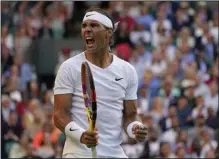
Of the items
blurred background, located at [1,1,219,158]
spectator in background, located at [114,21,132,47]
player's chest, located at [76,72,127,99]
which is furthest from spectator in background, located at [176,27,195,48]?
player's chest, located at [76,72,127,99]

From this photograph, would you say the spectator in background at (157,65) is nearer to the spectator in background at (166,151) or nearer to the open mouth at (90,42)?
the spectator in background at (166,151)

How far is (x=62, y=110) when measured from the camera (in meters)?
8.23

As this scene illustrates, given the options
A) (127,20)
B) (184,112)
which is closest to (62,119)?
(184,112)

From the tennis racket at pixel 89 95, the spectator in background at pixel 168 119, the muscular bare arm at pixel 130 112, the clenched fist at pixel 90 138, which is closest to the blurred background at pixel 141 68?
the spectator in background at pixel 168 119

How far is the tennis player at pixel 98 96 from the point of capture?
27.0 feet

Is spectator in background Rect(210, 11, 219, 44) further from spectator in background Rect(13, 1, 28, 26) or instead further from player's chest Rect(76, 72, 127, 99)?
player's chest Rect(76, 72, 127, 99)

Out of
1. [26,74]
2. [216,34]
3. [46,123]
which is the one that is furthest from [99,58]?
[216,34]

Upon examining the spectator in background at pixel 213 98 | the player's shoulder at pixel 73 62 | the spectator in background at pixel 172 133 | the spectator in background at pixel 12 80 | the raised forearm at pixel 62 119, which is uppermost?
the player's shoulder at pixel 73 62

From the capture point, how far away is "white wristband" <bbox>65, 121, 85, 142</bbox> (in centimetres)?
802

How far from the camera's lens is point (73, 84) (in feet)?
27.2

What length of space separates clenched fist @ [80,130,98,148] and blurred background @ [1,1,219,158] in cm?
784

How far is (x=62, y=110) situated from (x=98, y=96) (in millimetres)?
334

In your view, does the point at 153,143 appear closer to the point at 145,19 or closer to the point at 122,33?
the point at 122,33

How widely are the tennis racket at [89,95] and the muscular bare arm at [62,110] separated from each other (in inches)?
10.1
